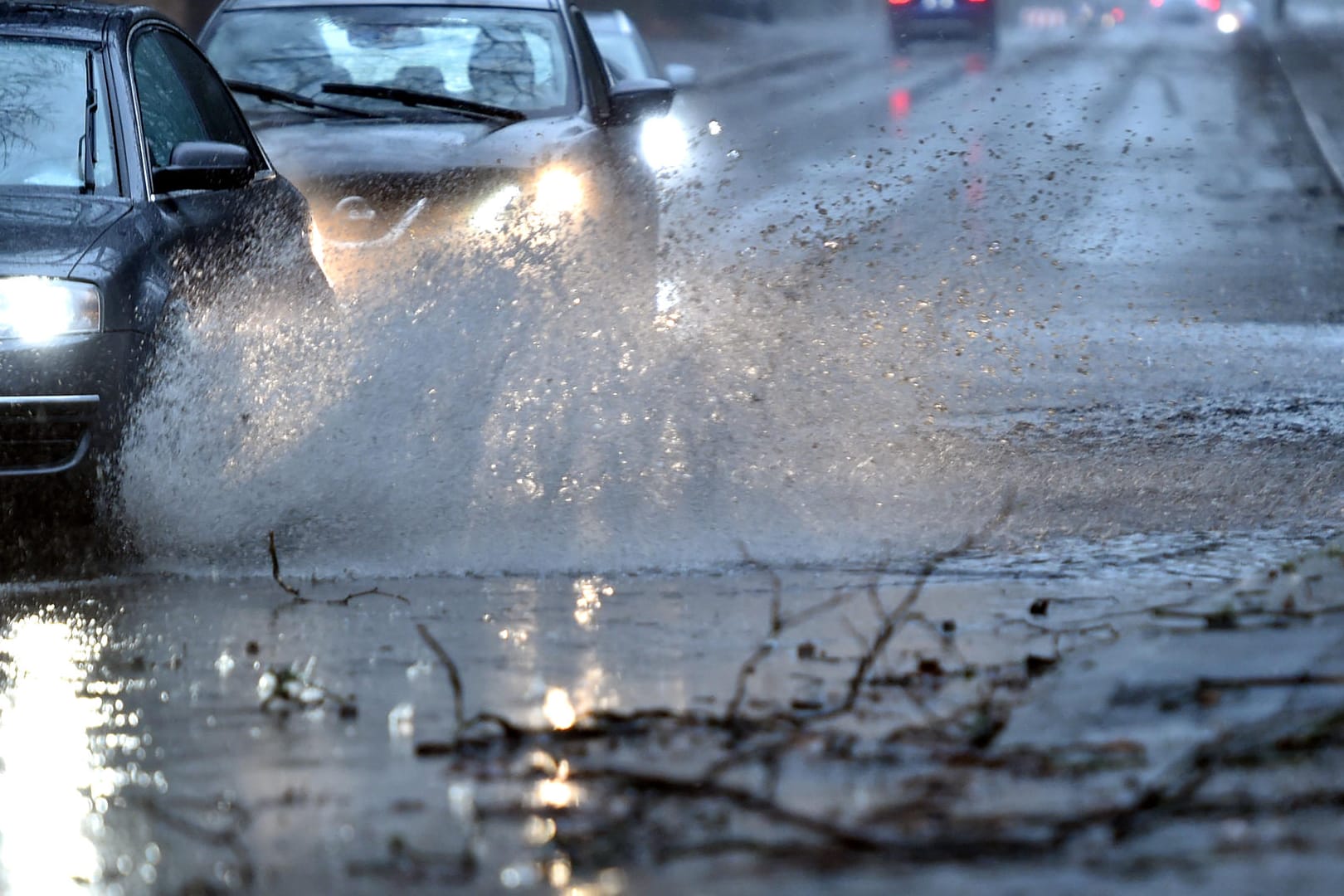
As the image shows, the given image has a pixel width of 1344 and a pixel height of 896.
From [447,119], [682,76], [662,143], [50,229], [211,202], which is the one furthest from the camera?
[682,76]

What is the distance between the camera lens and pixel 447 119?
8.48 metres

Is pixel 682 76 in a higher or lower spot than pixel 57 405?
higher

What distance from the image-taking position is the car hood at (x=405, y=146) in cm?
796

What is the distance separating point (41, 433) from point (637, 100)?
424 centimetres

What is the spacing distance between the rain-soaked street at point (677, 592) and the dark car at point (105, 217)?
212 mm

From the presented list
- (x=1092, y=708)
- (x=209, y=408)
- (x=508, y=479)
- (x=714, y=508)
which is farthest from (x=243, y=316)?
(x=1092, y=708)

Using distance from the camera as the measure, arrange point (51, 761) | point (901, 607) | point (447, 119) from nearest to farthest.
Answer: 1. point (51, 761)
2. point (901, 607)
3. point (447, 119)

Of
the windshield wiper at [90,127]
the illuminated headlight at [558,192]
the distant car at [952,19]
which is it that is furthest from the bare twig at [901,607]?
the distant car at [952,19]

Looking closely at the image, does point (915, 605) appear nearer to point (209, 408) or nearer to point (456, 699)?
point (456, 699)

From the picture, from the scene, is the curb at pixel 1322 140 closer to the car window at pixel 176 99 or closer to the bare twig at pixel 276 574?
the car window at pixel 176 99

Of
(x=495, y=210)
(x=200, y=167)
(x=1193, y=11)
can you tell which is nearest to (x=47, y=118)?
(x=200, y=167)

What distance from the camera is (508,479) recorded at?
6188 millimetres

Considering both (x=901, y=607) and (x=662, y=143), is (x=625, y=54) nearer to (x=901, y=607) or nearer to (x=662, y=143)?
(x=662, y=143)

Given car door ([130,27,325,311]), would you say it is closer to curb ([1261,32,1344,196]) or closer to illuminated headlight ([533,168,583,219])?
illuminated headlight ([533,168,583,219])
